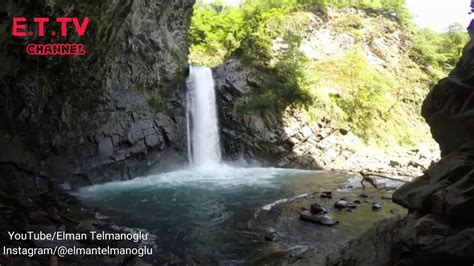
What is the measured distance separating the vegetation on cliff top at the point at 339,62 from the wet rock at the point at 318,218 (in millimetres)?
14908

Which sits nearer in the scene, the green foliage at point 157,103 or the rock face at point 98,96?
the rock face at point 98,96

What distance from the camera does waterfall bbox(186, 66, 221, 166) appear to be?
24.7 meters

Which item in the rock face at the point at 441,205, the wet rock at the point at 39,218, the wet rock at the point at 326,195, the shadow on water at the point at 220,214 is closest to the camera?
the rock face at the point at 441,205

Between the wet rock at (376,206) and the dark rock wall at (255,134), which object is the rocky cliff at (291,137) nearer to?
the dark rock wall at (255,134)

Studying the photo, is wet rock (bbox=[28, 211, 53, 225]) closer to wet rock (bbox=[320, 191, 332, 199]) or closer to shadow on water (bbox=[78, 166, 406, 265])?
shadow on water (bbox=[78, 166, 406, 265])

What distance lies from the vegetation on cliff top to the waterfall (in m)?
3.19

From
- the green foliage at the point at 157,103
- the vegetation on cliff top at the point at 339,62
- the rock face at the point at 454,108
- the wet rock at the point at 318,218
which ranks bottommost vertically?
the wet rock at the point at 318,218

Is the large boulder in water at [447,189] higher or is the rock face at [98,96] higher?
the rock face at [98,96]

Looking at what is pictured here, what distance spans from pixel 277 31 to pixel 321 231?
22.9 meters

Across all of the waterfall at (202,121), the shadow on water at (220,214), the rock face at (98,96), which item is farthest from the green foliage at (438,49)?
the rock face at (98,96)

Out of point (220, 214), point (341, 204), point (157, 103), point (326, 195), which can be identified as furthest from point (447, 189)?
→ point (157, 103)

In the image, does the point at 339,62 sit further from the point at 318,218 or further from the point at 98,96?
the point at 318,218

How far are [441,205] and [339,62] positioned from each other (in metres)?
26.8

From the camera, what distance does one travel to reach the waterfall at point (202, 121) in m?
24.7
